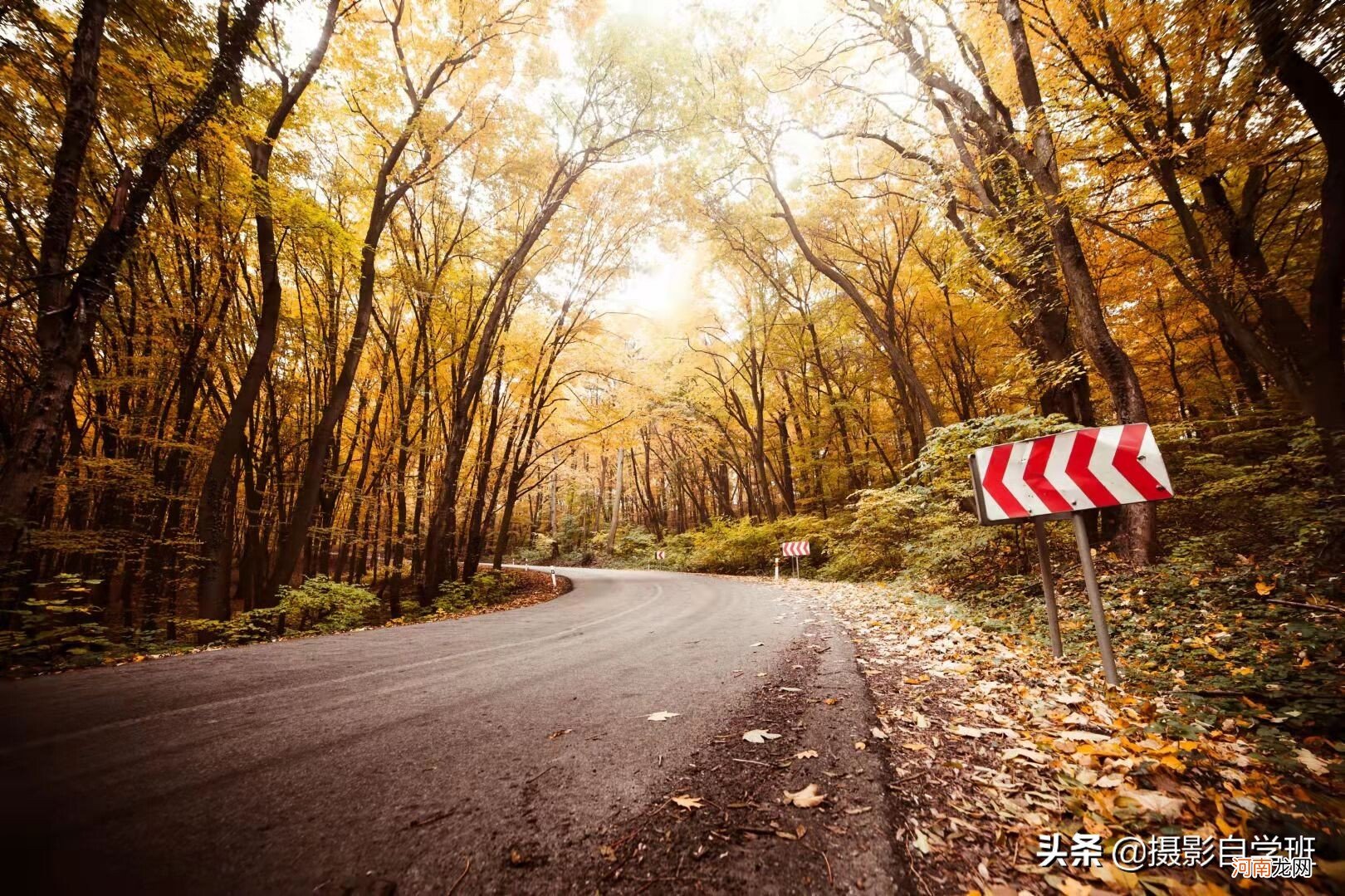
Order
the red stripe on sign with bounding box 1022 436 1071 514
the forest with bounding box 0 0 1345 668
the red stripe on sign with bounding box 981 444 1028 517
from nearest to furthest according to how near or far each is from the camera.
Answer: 1. the red stripe on sign with bounding box 1022 436 1071 514
2. the red stripe on sign with bounding box 981 444 1028 517
3. the forest with bounding box 0 0 1345 668

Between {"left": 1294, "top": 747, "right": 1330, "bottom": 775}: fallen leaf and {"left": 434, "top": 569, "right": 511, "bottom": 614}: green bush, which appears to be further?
{"left": 434, "top": 569, "right": 511, "bottom": 614}: green bush

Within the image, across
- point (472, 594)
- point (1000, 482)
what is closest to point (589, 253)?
point (472, 594)

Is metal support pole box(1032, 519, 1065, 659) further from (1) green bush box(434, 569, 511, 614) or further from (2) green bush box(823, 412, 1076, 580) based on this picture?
(1) green bush box(434, 569, 511, 614)

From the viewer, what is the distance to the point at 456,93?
32.7 feet

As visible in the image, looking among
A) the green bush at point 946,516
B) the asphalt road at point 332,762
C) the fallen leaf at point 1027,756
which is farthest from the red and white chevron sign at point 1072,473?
the asphalt road at point 332,762

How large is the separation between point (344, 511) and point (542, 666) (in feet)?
57.3

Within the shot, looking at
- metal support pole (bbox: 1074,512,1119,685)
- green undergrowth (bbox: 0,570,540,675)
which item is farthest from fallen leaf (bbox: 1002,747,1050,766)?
green undergrowth (bbox: 0,570,540,675)

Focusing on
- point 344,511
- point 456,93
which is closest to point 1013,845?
point 456,93

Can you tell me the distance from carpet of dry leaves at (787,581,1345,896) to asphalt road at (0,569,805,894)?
3.66ft

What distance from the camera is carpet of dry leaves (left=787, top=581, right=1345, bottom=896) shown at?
1.51 m

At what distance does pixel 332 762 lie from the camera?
7.23ft

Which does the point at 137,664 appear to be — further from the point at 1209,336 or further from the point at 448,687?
the point at 1209,336

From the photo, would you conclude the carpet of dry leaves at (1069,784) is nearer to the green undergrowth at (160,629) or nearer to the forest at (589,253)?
the forest at (589,253)

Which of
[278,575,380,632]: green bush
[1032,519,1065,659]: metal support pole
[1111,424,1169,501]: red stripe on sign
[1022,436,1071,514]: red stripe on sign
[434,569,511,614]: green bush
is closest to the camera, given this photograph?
[1111,424,1169,501]: red stripe on sign
